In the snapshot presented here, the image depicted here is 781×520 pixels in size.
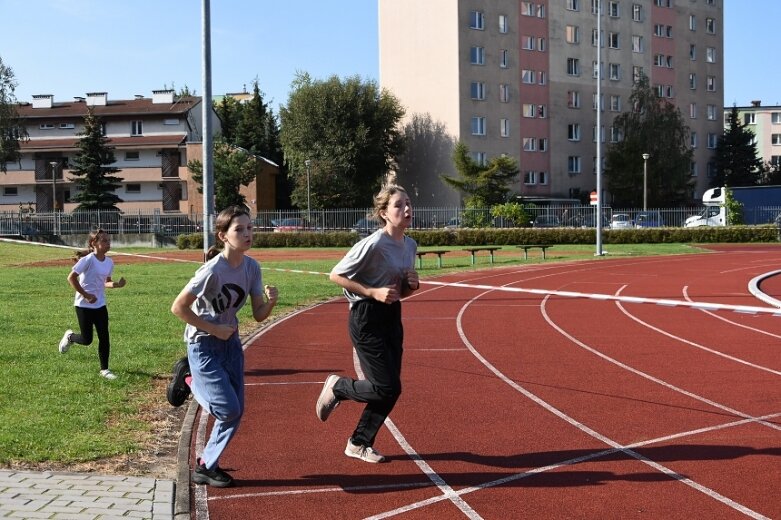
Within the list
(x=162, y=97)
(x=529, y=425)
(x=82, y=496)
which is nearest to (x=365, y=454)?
(x=529, y=425)

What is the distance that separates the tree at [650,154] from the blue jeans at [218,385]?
6401 cm

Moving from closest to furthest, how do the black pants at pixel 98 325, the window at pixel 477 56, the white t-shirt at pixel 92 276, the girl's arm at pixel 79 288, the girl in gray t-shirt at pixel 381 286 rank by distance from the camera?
the girl in gray t-shirt at pixel 381 286, the girl's arm at pixel 79 288, the white t-shirt at pixel 92 276, the black pants at pixel 98 325, the window at pixel 477 56

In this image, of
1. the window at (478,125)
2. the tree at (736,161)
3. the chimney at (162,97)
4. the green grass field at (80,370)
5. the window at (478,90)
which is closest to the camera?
the green grass field at (80,370)

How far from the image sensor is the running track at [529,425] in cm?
545

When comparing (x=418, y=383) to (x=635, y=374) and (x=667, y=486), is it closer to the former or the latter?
(x=635, y=374)

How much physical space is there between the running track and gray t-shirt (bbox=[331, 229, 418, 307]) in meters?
1.34

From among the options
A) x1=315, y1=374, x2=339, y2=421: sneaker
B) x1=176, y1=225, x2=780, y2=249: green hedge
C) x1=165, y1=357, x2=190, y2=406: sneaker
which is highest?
x1=176, y1=225, x2=780, y2=249: green hedge

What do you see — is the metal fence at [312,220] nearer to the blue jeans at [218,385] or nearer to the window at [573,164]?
the window at [573,164]

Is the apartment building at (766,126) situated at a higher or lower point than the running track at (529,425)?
higher

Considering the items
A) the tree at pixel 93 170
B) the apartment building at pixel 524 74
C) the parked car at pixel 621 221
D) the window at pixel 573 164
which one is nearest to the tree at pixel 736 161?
the apartment building at pixel 524 74

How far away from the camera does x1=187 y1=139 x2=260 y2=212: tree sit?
60.1 m

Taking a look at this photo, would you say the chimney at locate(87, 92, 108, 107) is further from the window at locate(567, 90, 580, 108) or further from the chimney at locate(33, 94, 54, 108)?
the window at locate(567, 90, 580, 108)

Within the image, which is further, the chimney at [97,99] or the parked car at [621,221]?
the chimney at [97,99]

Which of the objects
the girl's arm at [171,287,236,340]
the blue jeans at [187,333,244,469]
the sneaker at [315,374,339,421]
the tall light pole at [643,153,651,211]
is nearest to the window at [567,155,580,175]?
the tall light pole at [643,153,651,211]
